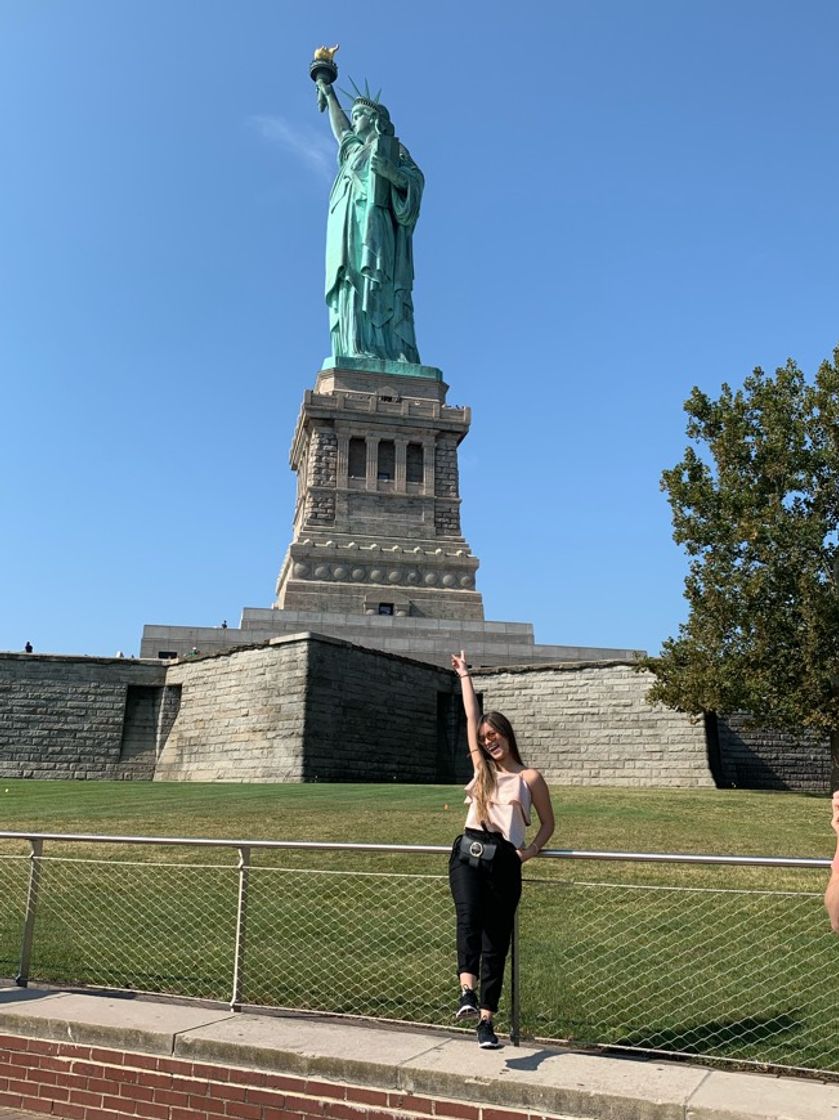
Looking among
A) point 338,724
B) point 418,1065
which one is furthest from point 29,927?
point 338,724

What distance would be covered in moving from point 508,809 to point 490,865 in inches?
12.8

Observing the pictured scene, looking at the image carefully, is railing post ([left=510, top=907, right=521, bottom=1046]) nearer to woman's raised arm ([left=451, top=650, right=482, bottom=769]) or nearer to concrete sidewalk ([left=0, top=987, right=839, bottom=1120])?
concrete sidewalk ([left=0, top=987, right=839, bottom=1120])

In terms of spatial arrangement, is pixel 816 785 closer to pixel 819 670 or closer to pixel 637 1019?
pixel 819 670

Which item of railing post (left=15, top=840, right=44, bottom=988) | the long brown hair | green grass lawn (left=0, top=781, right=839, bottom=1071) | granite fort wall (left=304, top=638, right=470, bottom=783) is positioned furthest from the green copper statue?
the long brown hair

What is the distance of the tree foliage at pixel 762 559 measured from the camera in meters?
22.1

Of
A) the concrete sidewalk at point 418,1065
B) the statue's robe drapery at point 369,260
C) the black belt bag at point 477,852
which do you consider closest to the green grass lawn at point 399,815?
the concrete sidewalk at point 418,1065

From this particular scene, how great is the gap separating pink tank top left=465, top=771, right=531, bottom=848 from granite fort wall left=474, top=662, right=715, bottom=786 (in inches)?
855

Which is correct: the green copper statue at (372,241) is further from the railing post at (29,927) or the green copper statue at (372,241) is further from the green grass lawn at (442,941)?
the railing post at (29,927)

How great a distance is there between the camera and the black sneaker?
5.12 m

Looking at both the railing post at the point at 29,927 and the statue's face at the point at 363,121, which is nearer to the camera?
the railing post at the point at 29,927

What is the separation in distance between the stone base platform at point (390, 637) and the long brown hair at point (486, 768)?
1096 inches

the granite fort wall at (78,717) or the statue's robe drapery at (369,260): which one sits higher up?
the statue's robe drapery at (369,260)

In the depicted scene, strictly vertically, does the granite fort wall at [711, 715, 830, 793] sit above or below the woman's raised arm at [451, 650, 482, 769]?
above

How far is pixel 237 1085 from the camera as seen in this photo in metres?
5.20
